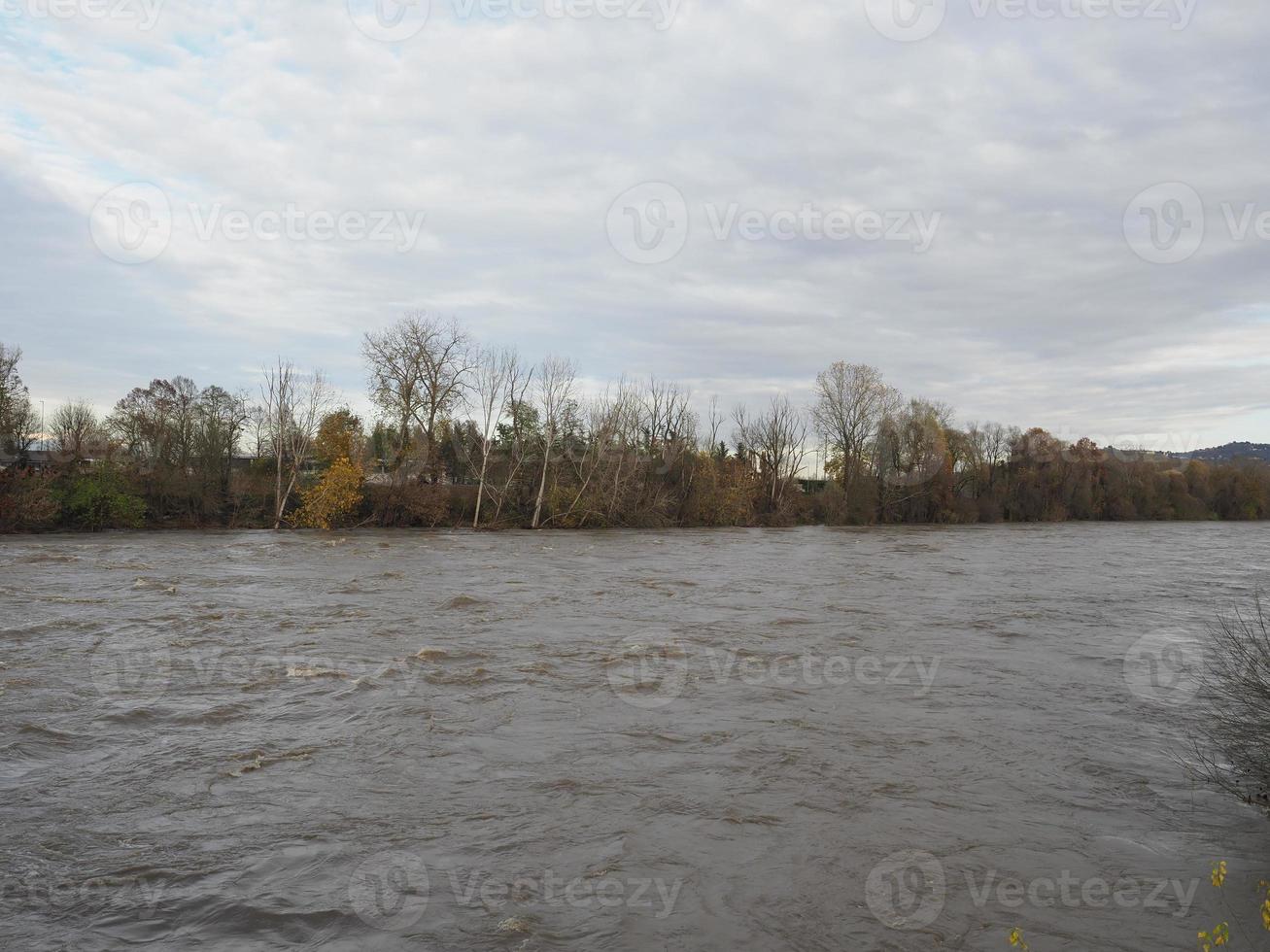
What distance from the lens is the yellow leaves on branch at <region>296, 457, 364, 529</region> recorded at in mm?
44250

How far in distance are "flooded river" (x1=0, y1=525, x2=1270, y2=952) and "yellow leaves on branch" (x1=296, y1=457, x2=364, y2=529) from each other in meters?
23.6

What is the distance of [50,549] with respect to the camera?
1209 inches

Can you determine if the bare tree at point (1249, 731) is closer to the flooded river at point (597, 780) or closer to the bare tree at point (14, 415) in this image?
the flooded river at point (597, 780)

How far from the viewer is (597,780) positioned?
907 centimetres

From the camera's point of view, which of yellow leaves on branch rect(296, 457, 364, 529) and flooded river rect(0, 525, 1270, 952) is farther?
yellow leaves on branch rect(296, 457, 364, 529)

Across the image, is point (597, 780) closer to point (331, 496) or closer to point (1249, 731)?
point (1249, 731)

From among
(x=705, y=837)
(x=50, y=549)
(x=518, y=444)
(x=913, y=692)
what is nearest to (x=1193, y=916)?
(x=705, y=837)

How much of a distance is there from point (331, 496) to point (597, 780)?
38.5 meters

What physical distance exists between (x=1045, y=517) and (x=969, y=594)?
179 feet

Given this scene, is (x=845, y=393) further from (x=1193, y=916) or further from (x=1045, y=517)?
(x=1193, y=916)

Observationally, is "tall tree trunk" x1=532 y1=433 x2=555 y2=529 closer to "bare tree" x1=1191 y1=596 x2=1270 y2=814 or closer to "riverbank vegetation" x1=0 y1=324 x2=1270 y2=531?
"riverbank vegetation" x1=0 y1=324 x2=1270 y2=531

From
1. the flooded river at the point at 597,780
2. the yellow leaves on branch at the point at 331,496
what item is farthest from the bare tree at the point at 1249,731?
the yellow leaves on branch at the point at 331,496

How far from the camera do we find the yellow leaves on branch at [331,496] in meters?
44.2

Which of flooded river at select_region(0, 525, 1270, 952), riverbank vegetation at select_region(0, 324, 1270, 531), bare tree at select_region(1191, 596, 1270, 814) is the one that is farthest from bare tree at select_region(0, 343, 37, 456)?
bare tree at select_region(1191, 596, 1270, 814)
